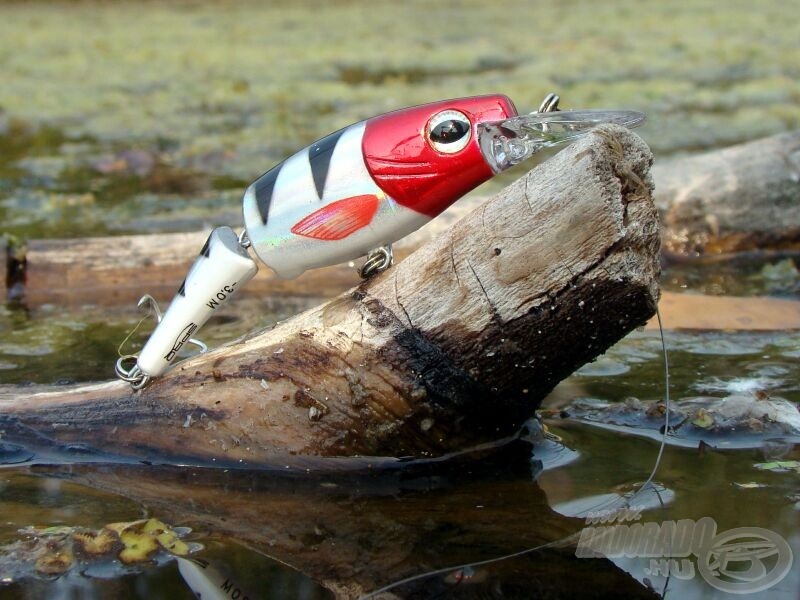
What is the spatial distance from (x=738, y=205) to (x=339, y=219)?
2863 millimetres

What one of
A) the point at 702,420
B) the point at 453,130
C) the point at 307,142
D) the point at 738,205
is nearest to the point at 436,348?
the point at 453,130

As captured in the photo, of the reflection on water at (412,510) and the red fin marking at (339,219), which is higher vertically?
the red fin marking at (339,219)

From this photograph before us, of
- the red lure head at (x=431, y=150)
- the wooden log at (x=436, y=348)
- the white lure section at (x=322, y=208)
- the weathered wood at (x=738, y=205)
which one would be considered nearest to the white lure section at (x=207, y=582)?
the wooden log at (x=436, y=348)

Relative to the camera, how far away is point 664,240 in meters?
4.80

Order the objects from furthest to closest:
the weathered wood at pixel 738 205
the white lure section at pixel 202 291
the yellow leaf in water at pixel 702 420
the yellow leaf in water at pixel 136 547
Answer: the weathered wood at pixel 738 205
the yellow leaf in water at pixel 702 420
the white lure section at pixel 202 291
the yellow leaf in water at pixel 136 547

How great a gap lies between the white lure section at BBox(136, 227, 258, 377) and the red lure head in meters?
0.42

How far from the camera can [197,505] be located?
8.56 ft

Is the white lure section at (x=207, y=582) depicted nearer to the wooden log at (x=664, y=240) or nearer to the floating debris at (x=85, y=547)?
the floating debris at (x=85, y=547)

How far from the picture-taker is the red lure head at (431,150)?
2.36m

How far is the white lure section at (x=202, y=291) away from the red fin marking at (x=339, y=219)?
0.60 ft

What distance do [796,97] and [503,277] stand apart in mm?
6342

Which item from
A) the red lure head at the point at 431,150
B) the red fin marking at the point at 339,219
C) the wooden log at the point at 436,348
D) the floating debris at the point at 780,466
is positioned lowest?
the floating debris at the point at 780,466

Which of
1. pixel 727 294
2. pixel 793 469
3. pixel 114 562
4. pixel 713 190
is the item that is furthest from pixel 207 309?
pixel 713 190

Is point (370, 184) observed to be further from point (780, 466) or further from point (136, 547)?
point (780, 466)
